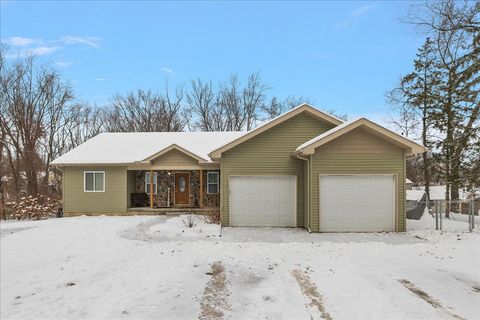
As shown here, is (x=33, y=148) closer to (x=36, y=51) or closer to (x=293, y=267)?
(x=36, y=51)

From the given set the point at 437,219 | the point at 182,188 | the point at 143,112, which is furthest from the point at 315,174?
the point at 143,112

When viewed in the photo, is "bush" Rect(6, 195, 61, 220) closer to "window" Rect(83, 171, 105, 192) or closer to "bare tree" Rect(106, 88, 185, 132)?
"window" Rect(83, 171, 105, 192)

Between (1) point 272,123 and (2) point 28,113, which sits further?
(2) point 28,113

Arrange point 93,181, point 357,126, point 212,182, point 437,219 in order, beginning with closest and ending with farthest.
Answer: point 357,126 → point 437,219 → point 93,181 → point 212,182

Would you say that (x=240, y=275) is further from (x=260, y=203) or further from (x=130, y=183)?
(x=130, y=183)

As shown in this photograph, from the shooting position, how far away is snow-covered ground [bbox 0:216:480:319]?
17.5 feet

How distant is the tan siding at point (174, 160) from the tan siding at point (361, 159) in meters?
7.91

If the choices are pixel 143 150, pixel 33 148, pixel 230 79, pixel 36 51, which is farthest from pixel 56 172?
pixel 230 79

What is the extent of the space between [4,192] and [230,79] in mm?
24742

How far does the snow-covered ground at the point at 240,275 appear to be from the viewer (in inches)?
210

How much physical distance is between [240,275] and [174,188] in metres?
13.0

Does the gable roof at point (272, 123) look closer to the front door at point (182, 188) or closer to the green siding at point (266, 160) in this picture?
the green siding at point (266, 160)

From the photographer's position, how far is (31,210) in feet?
58.2

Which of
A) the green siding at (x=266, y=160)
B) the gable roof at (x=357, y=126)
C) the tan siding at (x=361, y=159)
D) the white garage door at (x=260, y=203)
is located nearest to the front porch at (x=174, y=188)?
the white garage door at (x=260, y=203)
